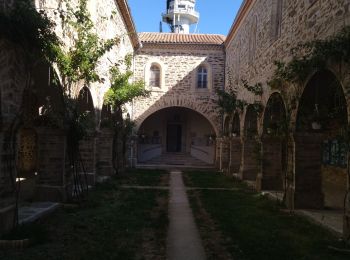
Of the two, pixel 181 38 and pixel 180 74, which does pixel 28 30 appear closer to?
pixel 180 74

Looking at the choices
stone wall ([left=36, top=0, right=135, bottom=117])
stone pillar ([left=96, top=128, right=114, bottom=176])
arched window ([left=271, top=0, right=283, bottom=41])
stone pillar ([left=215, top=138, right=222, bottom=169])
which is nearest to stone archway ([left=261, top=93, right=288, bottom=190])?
arched window ([left=271, top=0, right=283, bottom=41])

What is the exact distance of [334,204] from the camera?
10.6 metres

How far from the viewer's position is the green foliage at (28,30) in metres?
6.10

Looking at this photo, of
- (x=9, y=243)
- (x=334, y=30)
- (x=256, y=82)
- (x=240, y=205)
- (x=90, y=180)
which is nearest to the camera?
(x=9, y=243)

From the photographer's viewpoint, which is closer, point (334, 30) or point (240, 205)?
point (334, 30)

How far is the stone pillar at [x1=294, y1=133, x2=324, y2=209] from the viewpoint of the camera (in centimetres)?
949

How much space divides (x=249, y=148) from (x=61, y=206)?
816 centimetres

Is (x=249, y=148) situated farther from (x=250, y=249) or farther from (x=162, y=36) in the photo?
(x=162, y=36)

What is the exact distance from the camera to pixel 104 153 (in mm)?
15672

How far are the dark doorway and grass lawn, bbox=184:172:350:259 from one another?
17.5 metres

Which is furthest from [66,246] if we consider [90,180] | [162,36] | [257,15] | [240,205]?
[162,36]

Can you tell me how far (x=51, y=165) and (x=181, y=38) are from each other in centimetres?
1626

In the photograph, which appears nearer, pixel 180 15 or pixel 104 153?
pixel 104 153

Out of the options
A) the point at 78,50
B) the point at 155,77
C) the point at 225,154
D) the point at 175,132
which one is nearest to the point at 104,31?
the point at 78,50
